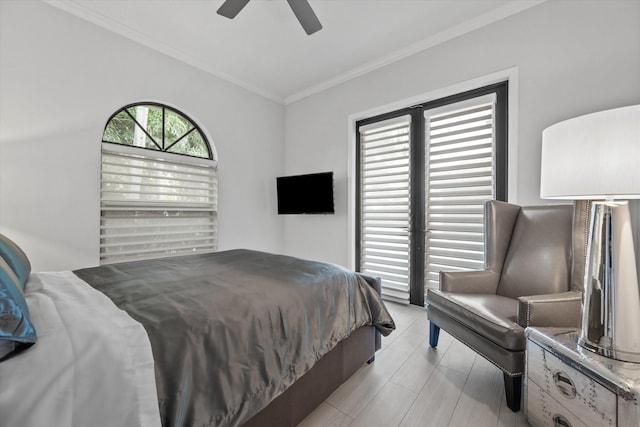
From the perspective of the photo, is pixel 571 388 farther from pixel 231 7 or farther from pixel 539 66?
pixel 231 7

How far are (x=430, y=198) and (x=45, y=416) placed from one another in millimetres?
3090

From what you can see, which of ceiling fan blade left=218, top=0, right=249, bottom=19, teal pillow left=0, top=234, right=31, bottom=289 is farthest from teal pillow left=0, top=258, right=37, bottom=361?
ceiling fan blade left=218, top=0, right=249, bottom=19

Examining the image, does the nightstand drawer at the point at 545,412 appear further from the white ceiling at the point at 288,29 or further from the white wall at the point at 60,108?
the white wall at the point at 60,108

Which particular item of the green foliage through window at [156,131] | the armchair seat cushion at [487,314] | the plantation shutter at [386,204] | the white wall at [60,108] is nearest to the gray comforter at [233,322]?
the armchair seat cushion at [487,314]

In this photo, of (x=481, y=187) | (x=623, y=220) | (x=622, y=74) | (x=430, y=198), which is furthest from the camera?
(x=430, y=198)

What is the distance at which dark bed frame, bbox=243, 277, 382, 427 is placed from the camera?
4.02 feet

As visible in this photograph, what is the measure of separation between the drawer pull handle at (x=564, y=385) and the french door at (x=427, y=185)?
5.12 feet

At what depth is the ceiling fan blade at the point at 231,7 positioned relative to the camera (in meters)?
2.04

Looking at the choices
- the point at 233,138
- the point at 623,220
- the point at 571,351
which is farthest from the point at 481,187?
the point at 233,138

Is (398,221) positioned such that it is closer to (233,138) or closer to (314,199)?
(314,199)

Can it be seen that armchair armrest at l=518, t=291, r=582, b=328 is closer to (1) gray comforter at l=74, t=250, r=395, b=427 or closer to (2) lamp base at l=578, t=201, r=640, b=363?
(2) lamp base at l=578, t=201, r=640, b=363

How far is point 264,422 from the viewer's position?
1.17 metres

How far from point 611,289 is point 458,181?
1.81 metres

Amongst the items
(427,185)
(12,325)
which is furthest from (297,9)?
(12,325)
